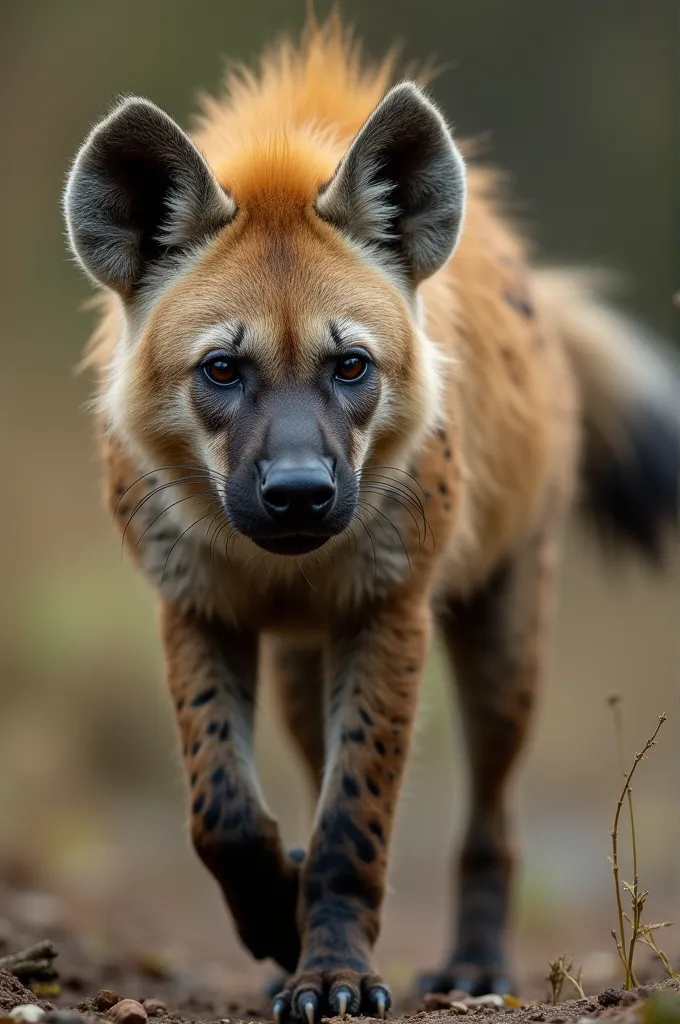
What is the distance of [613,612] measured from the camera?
15.7 meters

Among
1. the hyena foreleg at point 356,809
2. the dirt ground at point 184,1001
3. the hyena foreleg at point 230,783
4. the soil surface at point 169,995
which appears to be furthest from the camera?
the hyena foreleg at point 230,783

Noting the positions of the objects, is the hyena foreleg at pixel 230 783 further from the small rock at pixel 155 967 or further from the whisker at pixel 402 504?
the small rock at pixel 155 967

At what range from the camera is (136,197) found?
4727 millimetres

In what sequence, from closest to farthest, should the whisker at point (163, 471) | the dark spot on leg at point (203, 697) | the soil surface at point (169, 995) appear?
the soil surface at point (169, 995) → the whisker at point (163, 471) → the dark spot on leg at point (203, 697)

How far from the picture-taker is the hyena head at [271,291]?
4352 millimetres

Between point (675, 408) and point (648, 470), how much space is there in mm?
379

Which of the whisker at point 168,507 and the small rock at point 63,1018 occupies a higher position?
the whisker at point 168,507

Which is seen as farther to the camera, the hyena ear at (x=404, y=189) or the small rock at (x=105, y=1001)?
the hyena ear at (x=404, y=189)

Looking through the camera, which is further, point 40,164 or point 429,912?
point 40,164

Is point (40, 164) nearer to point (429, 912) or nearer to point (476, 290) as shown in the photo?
point (429, 912)

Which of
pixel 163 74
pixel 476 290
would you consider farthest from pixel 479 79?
pixel 476 290

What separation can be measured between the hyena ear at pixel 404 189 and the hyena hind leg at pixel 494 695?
2300mm

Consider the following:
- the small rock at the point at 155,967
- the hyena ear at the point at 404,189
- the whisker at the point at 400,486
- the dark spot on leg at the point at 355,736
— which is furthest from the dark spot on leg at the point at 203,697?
the small rock at the point at 155,967

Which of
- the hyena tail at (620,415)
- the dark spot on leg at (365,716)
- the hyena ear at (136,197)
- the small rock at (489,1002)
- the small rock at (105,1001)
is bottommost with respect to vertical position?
the small rock at (105,1001)
